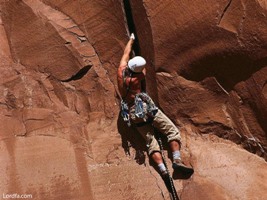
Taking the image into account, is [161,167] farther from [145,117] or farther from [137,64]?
[137,64]

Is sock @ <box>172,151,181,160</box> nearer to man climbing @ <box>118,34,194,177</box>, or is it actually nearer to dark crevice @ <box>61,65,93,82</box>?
man climbing @ <box>118,34,194,177</box>

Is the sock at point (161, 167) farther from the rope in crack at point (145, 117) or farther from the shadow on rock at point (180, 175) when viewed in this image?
the shadow on rock at point (180, 175)

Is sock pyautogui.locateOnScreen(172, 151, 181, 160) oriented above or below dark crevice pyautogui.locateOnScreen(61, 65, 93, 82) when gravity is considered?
below

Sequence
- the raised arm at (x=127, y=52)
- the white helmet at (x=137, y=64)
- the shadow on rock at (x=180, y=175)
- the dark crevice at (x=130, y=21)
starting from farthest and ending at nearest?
the dark crevice at (x=130, y=21) < the raised arm at (x=127, y=52) < the shadow on rock at (x=180, y=175) < the white helmet at (x=137, y=64)

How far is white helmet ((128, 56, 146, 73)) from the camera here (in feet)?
16.0

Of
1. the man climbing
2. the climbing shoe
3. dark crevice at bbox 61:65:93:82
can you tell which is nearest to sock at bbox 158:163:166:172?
the man climbing

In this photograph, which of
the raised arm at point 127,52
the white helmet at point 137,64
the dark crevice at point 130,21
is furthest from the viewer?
the dark crevice at point 130,21

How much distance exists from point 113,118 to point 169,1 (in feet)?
4.68

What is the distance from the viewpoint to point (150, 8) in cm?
512

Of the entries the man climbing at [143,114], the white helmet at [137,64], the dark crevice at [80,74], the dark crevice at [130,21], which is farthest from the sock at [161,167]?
the dark crevice at [80,74]

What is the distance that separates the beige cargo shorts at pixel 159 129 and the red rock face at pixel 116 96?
0.18 meters

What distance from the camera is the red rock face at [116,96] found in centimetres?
490

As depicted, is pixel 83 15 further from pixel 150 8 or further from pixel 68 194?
pixel 68 194

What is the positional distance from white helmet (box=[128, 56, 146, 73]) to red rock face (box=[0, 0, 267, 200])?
1.15 ft
